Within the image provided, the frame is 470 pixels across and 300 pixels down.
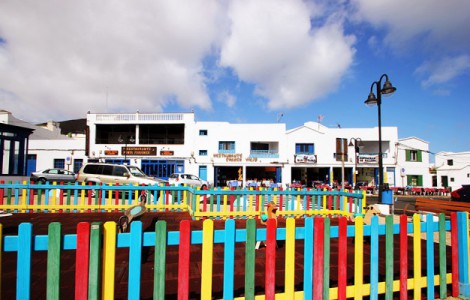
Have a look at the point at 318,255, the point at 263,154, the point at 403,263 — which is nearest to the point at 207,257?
the point at 318,255

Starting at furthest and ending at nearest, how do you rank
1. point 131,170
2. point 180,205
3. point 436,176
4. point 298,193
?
point 436,176, point 131,170, point 180,205, point 298,193

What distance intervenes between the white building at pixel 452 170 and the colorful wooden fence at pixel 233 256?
115ft

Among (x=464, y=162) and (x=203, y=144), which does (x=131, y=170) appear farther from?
(x=464, y=162)

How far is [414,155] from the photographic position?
31000 millimetres

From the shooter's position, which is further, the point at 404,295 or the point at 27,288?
the point at 404,295

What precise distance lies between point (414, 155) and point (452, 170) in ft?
21.3

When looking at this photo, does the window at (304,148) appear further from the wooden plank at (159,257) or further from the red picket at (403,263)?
the wooden plank at (159,257)

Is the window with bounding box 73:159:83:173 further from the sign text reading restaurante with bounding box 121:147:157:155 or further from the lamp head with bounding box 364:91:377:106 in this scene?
the lamp head with bounding box 364:91:377:106

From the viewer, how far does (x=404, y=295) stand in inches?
111

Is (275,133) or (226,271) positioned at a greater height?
(275,133)

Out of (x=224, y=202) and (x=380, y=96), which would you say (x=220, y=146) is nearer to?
(x=380, y=96)

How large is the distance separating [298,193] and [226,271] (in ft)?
19.5

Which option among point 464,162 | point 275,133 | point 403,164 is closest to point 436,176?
point 464,162

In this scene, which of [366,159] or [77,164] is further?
[366,159]
